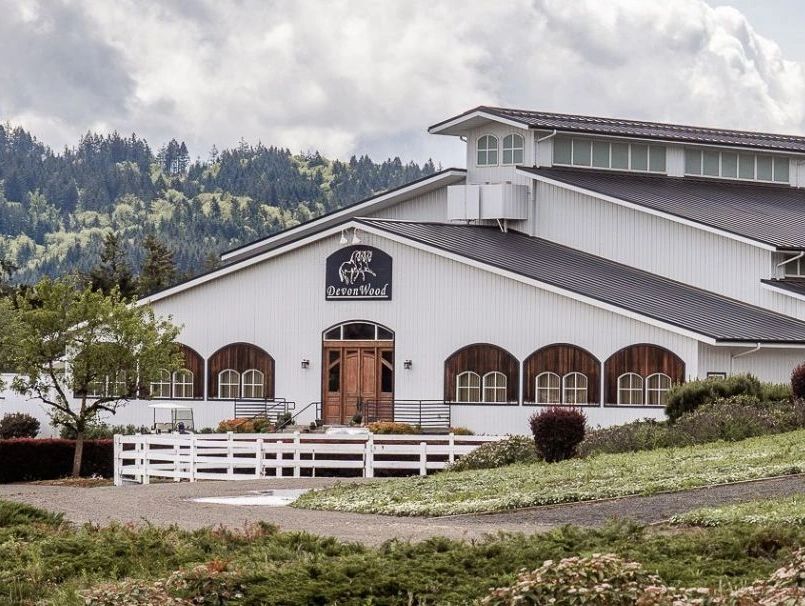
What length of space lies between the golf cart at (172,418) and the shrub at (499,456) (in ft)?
58.1

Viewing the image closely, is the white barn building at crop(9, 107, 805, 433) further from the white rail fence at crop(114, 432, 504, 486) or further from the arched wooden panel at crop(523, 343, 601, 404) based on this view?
the white rail fence at crop(114, 432, 504, 486)

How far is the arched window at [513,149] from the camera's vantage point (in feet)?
194

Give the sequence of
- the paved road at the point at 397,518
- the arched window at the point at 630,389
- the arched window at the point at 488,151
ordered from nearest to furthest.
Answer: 1. the paved road at the point at 397,518
2. the arched window at the point at 630,389
3. the arched window at the point at 488,151

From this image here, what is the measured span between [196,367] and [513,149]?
1384cm

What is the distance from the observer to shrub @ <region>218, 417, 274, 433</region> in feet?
164

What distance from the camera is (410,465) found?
119 ft

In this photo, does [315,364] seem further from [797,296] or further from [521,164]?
[797,296]

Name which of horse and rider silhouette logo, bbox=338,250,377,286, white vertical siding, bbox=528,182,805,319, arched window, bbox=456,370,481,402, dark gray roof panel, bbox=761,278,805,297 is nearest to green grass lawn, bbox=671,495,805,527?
arched window, bbox=456,370,481,402

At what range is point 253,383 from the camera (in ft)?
177

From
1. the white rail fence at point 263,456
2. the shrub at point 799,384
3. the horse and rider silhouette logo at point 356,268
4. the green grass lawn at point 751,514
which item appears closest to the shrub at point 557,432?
the white rail fence at point 263,456

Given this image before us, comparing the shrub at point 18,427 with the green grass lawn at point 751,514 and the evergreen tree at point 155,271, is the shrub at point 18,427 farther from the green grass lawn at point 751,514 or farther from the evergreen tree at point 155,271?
the evergreen tree at point 155,271

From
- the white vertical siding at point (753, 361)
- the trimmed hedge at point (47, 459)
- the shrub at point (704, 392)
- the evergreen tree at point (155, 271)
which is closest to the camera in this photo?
the shrub at point (704, 392)

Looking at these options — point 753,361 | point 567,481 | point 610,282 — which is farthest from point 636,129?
point 567,481

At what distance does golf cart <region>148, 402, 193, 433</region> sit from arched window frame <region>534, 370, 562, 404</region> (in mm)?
11071
